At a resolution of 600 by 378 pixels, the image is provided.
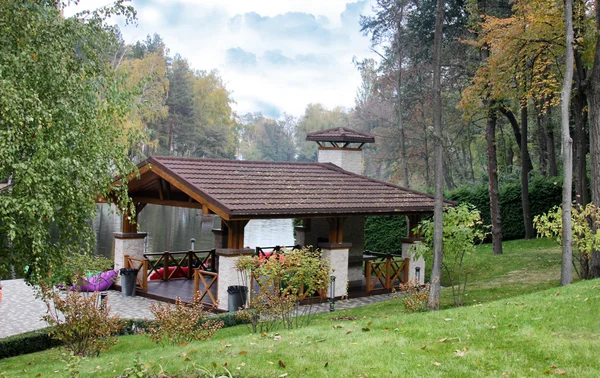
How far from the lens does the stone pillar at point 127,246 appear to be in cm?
1617

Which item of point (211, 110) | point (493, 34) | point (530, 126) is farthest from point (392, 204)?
point (211, 110)

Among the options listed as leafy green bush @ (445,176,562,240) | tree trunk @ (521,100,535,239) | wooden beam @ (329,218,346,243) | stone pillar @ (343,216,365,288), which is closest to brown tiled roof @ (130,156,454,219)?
wooden beam @ (329,218,346,243)

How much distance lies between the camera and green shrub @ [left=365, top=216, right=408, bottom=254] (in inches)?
1065

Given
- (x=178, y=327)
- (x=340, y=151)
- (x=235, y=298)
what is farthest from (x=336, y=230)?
(x=178, y=327)

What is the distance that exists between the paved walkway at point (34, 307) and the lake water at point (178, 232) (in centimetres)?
1133

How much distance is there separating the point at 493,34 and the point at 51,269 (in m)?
15.1

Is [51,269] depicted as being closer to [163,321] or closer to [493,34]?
[163,321]

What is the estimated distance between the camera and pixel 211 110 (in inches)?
2451

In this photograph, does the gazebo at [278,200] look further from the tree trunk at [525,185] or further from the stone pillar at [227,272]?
the tree trunk at [525,185]


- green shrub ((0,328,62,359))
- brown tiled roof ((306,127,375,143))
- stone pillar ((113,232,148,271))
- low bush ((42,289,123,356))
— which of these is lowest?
green shrub ((0,328,62,359))

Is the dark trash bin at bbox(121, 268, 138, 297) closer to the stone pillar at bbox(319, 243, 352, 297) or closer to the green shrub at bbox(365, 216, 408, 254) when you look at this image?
the stone pillar at bbox(319, 243, 352, 297)

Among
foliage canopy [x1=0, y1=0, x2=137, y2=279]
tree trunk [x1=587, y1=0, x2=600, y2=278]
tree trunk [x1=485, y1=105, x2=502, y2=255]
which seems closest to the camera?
foliage canopy [x1=0, y1=0, x2=137, y2=279]

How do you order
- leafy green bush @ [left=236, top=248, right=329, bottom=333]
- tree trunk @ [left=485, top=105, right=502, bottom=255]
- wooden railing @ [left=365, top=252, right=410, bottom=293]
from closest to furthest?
leafy green bush @ [left=236, top=248, right=329, bottom=333], wooden railing @ [left=365, top=252, right=410, bottom=293], tree trunk @ [left=485, top=105, right=502, bottom=255]

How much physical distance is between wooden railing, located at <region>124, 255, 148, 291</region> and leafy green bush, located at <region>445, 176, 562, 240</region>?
49.3 feet
